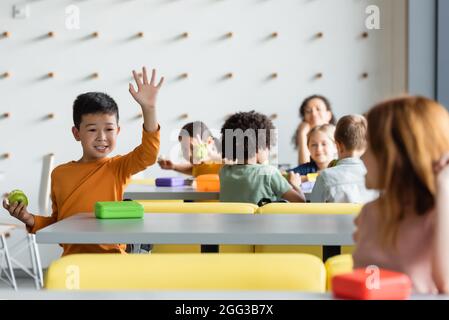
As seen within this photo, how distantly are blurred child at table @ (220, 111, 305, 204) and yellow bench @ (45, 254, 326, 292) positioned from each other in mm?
1893

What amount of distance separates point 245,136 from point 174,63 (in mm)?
2203

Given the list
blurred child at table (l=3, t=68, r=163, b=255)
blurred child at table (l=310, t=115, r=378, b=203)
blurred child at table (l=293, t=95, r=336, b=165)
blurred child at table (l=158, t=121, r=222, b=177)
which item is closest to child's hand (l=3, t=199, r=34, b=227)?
blurred child at table (l=3, t=68, r=163, b=255)

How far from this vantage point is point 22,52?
5.83m

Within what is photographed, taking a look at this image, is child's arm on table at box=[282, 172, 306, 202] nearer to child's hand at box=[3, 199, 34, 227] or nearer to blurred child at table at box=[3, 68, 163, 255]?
blurred child at table at box=[3, 68, 163, 255]

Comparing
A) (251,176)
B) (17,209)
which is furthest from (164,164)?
(17,209)

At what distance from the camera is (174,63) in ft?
19.1

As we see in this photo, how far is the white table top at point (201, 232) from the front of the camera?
1.83 meters

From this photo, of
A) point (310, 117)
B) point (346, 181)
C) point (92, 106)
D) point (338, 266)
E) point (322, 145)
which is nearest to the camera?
point (338, 266)

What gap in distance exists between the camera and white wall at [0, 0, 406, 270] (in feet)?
19.0

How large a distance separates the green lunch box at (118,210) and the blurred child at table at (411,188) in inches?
38.7

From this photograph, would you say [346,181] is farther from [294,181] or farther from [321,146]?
[321,146]

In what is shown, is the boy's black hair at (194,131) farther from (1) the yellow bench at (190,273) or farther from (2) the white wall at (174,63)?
(1) the yellow bench at (190,273)
